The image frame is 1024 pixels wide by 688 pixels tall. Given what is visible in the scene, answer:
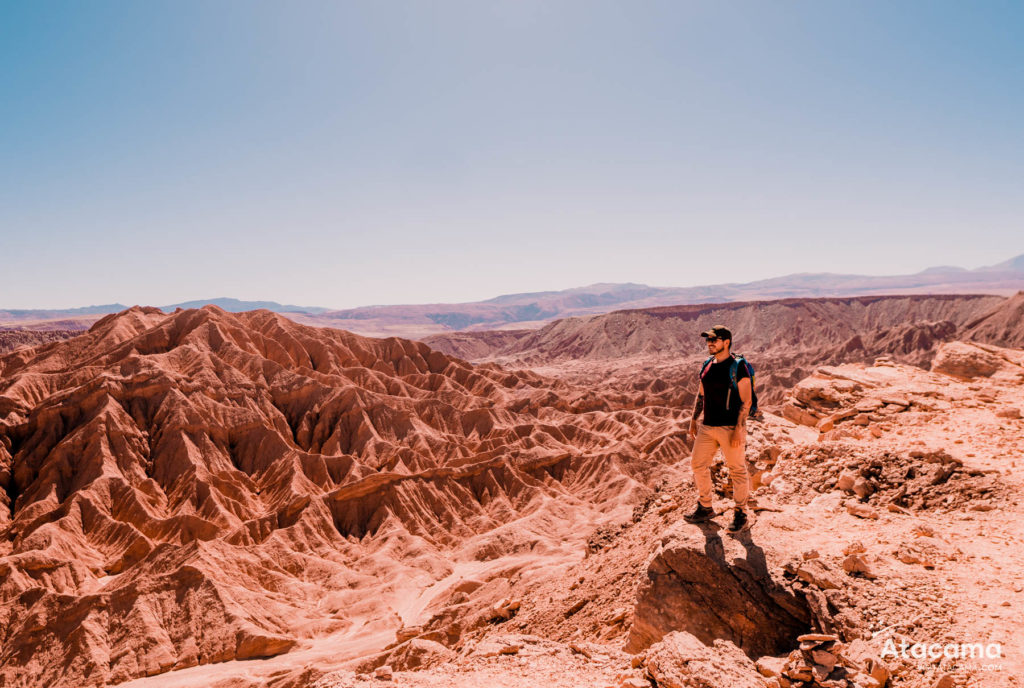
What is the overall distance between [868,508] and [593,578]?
20.6 ft

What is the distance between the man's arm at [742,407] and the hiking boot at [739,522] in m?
1.18

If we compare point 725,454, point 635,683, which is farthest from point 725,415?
point 635,683

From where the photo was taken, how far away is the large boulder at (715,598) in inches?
293

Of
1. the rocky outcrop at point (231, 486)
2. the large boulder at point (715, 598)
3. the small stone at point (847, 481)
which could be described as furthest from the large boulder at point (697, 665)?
the rocky outcrop at point (231, 486)

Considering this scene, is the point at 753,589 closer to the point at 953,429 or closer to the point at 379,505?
the point at 953,429

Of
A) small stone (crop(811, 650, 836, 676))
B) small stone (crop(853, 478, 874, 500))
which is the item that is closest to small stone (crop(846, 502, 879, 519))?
small stone (crop(853, 478, 874, 500))

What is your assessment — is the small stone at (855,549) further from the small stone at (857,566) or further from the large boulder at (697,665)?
the large boulder at (697,665)

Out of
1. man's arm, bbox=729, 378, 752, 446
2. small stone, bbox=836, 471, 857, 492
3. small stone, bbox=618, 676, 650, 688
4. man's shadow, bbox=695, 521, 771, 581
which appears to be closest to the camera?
small stone, bbox=618, 676, 650, 688

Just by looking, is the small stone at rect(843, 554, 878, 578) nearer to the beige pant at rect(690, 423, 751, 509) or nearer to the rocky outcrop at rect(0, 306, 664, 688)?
the beige pant at rect(690, 423, 751, 509)

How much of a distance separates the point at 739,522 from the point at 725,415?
1780 millimetres

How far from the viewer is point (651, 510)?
16062 millimetres

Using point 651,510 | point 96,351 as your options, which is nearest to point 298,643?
point 651,510

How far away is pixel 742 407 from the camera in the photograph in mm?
8375

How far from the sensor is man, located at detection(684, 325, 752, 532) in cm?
832
